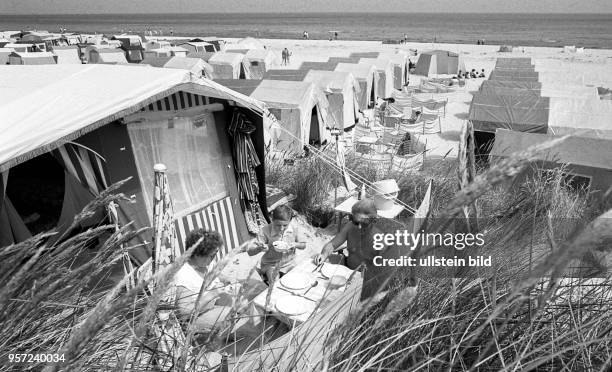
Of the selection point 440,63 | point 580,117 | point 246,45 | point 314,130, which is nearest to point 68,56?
point 246,45

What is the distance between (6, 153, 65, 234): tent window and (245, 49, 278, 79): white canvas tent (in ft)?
56.7

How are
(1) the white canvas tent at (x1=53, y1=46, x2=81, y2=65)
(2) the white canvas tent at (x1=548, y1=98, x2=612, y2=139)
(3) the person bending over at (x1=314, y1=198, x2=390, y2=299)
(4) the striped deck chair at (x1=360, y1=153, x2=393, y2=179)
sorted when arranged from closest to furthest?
(3) the person bending over at (x1=314, y1=198, x2=390, y2=299), (4) the striped deck chair at (x1=360, y1=153, x2=393, y2=179), (2) the white canvas tent at (x1=548, y1=98, x2=612, y2=139), (1) the white canvas tent at (x1=53, y1=46, x2=81, y2=65)

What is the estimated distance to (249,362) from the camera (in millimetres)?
1430

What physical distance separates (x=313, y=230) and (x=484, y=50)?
1772 inches

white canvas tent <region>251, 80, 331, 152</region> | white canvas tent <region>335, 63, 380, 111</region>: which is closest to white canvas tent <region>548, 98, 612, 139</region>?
white canvas tent <region>251, 80, 331, 152</region>

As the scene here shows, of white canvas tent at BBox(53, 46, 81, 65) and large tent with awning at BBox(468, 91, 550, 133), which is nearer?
large tent with awning at BBox(468, 91, 550, 133)

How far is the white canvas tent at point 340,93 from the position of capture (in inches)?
530

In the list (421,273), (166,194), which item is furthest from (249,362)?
(166,194)

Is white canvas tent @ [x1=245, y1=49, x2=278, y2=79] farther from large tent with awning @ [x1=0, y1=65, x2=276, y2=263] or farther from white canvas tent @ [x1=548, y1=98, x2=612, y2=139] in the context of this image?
large tent with awning @ [x1=0, y1=65, x2=276, y2=263]

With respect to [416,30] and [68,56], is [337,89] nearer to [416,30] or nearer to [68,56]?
[68,56]

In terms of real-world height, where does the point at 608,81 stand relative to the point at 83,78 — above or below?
below

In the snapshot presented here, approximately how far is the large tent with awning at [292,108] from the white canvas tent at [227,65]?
8.81 m

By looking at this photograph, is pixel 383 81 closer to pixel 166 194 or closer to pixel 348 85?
pixel 348 85

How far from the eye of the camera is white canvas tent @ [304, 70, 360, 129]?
13.5 metres
